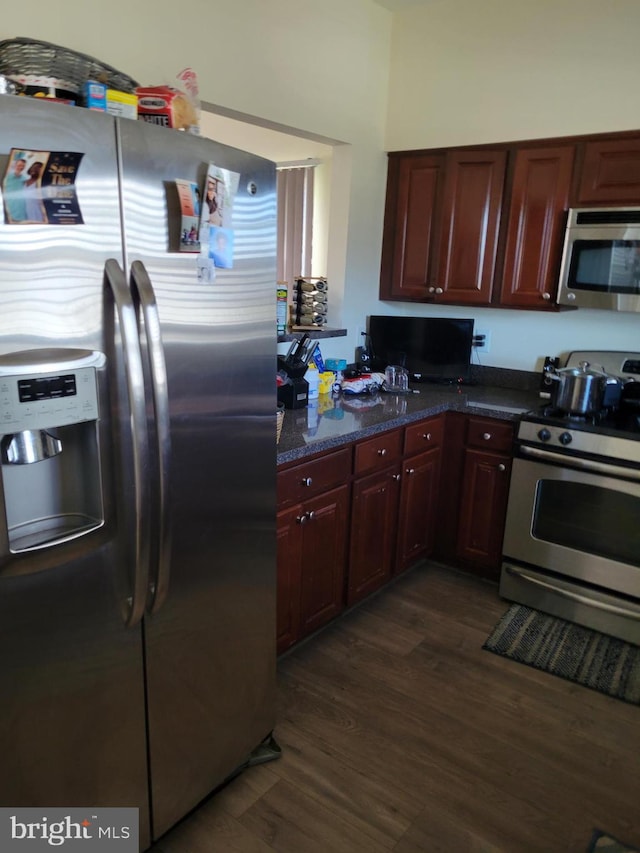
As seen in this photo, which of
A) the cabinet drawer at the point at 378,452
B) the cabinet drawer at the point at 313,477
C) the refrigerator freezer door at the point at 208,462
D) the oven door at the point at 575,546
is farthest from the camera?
the oven door at the point at 575,546

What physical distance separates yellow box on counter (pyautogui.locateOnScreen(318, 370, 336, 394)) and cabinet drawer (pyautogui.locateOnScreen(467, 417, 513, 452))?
707 millimetres

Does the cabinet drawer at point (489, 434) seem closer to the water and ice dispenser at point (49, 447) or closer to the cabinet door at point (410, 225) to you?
the cabinet door at point (410, 225)

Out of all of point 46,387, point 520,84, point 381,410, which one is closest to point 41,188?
point 46,387

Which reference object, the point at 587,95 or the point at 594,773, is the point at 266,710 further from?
the point at 587,95

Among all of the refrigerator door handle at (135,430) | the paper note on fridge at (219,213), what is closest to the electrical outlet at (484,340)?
the paper note on fridge at (219,213)

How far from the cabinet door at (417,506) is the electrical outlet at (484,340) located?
784 millimetres

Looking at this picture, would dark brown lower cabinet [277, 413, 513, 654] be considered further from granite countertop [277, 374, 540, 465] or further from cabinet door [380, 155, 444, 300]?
cabinet door [380, 155, 444, 300]

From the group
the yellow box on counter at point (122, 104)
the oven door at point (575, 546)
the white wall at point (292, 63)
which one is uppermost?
the white wall at point (292, 63)

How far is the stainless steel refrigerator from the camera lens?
3.86 feet

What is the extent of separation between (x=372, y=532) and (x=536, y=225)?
1.68m

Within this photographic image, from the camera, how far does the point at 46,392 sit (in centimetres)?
116

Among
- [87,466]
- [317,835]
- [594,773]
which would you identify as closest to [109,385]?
[87,466]

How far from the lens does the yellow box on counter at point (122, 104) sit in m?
1.38

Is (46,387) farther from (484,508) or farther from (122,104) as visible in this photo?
(484,508)
